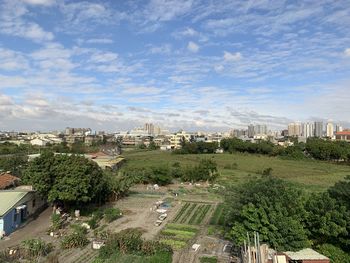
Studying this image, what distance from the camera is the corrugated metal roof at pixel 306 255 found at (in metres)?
14.0

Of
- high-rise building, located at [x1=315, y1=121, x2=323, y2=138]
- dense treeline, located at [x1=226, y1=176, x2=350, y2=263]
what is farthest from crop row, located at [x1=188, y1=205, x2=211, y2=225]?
high-rise building, located at [x1=315, y1=121, x2=323, y2=138]

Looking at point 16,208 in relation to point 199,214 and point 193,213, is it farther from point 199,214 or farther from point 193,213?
point 199,214

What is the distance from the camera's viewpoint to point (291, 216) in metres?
15.4

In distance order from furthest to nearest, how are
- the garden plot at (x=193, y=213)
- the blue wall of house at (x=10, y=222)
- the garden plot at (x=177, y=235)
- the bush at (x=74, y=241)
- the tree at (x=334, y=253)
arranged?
the garden plot at (x=193, y=213)
the blue wall of house at (x=10, y=222)
the garden plot at (x=177, y=235)
the bush at (x=74, y=241)
the tree at (x=334, y=253)

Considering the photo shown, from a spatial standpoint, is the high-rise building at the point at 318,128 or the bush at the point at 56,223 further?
the high-rise building at the point at 318,128

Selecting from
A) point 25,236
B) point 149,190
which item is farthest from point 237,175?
point 25,236

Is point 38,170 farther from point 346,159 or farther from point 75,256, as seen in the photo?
point 346,159

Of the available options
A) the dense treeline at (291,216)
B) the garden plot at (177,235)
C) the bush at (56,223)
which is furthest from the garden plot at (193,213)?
the dense treeline at (291,216)

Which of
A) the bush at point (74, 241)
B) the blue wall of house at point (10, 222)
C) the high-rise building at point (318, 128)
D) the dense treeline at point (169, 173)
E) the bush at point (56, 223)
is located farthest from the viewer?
the high-rise building at point (318, 128)

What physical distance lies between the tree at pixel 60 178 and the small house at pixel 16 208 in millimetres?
1027

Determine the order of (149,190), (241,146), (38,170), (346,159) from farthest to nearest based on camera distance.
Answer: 1. (241,146)
2. (346,159)
3. (149,190)
4. (38,170)

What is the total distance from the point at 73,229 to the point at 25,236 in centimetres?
265

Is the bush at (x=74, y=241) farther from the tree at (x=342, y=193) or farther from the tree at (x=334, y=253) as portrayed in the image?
the tree at (x=342, y=193)

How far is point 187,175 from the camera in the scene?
1692 inches
